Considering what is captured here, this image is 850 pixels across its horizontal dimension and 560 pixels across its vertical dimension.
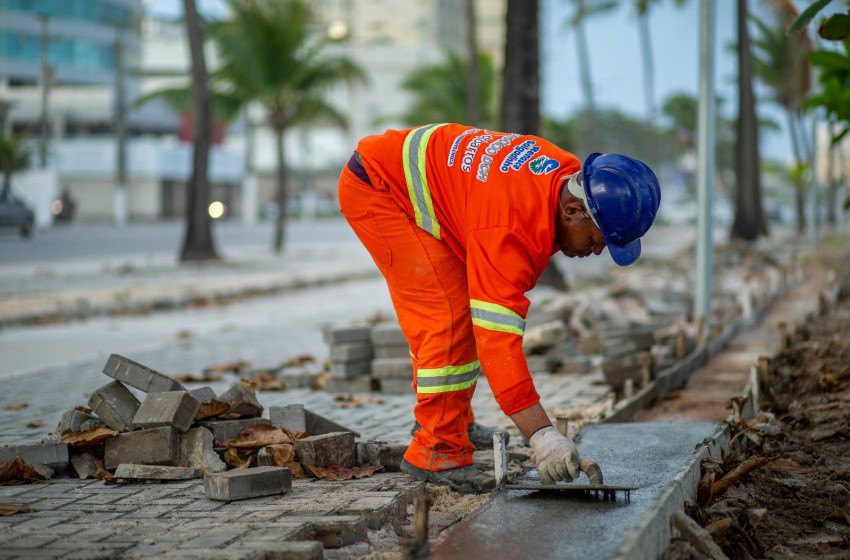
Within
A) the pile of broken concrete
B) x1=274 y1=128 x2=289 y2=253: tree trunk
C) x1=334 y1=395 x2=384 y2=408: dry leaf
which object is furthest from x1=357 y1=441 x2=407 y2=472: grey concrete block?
x1=274 y1=128 x2=289 y2=253: tree trunk

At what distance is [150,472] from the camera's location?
12.8 ft

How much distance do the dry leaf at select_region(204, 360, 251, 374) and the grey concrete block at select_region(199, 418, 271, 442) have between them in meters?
3.06

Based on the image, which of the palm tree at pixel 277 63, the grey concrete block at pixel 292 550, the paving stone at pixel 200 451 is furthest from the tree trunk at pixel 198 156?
the grey concrete block at pixel 292 550

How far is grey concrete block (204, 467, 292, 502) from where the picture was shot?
3527 millimetres

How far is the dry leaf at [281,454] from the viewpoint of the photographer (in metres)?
4.02

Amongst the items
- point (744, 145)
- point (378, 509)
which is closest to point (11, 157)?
point (744, 145)

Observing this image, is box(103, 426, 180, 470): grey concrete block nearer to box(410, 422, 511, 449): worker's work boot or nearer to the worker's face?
box(410, 422, 511, 449): worker's work boot

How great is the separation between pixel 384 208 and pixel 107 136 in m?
57.4

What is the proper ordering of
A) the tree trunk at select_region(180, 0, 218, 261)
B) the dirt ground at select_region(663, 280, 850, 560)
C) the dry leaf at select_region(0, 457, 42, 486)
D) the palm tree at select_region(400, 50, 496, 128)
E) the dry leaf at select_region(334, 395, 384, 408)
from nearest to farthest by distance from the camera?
1. the dirt ground at select_region(663, 280, 850, 560)
2. the dry leaf at select_region(0, 457, 42, 486)
3. the dry leaf at select_region(334, 395, 384, 408)
4. the tree trunk at select_region(180, 0, 218, 261)
5. the palm tree at select_region(400, 50, 496, 128)

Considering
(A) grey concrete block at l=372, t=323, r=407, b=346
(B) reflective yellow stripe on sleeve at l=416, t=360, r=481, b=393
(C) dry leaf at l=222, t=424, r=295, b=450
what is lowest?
(C) dry leaf at l=222, t=424, r=295, b=450

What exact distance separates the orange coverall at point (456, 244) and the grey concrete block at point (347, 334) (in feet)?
8.06

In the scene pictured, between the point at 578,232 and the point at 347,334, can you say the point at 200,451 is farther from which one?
the point at 347,334

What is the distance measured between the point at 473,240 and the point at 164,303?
9.88m

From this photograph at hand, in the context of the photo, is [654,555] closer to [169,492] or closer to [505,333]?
[505,333]
